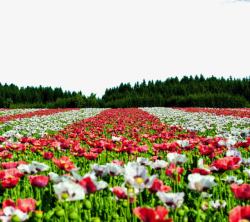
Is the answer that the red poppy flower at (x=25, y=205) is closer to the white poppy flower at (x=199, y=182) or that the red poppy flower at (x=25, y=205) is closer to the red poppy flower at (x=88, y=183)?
the red poppy flower at (x=88, y=183)

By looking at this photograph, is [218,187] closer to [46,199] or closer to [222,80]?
[46,199]

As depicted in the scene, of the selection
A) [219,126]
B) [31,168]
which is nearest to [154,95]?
[219,126]

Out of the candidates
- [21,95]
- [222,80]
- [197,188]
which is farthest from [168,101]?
[197,188]

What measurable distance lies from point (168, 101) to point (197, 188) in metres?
51.8

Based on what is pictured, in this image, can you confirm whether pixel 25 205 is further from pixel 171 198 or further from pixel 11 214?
pixel 171 198

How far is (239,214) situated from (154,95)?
2359 inches

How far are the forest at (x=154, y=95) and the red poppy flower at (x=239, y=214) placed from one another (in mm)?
46926

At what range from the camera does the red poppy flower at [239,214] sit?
59.7 inches

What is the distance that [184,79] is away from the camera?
79.8 metres

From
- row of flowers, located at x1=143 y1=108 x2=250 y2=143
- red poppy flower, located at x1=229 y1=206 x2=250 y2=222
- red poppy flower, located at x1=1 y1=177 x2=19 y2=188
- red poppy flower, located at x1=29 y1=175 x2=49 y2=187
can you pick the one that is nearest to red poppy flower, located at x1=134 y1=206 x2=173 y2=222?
red poppy flower, located at x1=229 y1=206 x2=250 y2=222

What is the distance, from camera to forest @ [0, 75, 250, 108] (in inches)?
1932

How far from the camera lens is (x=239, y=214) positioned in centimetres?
155

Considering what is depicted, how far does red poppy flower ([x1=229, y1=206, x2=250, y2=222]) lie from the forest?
1848 inches

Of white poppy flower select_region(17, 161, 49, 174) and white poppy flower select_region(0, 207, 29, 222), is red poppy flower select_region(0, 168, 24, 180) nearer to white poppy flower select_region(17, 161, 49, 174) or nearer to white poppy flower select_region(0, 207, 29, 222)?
white poppy flower select_region(17, 161, 49, 174)
